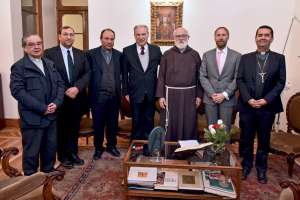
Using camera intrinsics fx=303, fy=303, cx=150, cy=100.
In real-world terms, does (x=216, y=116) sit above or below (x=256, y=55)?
below

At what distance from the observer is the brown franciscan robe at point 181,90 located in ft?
11.4

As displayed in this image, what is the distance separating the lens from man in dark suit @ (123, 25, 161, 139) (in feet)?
11.7

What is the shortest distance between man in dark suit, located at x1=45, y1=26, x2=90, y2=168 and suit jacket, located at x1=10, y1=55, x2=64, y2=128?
33 centimetres

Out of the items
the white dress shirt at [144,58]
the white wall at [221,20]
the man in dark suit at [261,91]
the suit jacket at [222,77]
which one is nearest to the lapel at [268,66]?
the man in dark suit at [261,91]

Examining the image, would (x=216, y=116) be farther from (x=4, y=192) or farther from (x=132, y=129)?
(x=4, y=192)

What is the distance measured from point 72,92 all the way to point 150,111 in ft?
3.28

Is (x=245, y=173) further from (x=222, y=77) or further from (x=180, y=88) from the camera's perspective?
(x=180, y=88)

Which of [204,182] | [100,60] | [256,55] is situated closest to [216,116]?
[256,55]

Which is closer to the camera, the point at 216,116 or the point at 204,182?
the point at 204,182

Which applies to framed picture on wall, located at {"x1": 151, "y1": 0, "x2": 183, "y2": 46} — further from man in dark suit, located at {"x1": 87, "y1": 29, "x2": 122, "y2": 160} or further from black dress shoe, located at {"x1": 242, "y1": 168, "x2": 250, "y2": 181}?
black dress shoe, located at {"x1": 242, "y1": 168, "x2": 250, "y2": 181}

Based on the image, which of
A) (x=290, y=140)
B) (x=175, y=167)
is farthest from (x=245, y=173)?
(x=175, y=167)

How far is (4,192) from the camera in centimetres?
157

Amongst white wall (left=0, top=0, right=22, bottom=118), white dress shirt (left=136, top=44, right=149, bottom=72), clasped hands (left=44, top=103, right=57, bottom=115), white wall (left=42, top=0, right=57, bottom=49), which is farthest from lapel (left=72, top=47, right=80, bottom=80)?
white wall (left=42, top=0, right=57, bottom=49)

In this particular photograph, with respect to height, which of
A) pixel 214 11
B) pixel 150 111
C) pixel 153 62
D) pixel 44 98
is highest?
pixel 214 11
